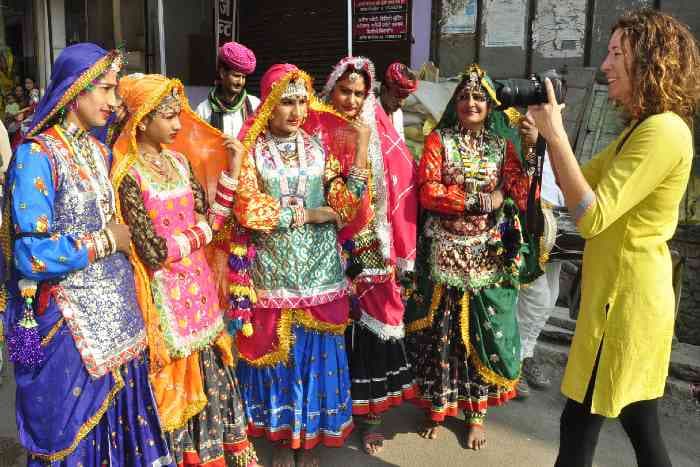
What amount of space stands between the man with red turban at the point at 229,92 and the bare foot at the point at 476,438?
2.38m

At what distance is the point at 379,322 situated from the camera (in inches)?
121

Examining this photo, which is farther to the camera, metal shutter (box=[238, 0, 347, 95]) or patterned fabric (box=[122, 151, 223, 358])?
metal shutter (box=[238, 0, 347, 95])

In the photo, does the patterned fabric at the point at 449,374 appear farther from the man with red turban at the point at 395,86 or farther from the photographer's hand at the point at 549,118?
the photographer's hand at the point at 549,118

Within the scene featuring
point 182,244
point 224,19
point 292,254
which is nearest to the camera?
point 182,244

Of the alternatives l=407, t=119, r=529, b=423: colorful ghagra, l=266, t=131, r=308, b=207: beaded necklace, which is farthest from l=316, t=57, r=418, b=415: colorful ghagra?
l=266, t=131, r=308, b=207: beaded necklace

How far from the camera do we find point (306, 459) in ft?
9.57

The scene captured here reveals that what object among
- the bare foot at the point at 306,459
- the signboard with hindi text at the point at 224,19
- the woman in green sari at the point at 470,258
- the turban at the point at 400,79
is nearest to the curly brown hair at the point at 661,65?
the woman in green sari at the point at 470,258

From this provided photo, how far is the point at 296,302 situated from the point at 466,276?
2.91 feet

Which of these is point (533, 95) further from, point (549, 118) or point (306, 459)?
point (306, 459)

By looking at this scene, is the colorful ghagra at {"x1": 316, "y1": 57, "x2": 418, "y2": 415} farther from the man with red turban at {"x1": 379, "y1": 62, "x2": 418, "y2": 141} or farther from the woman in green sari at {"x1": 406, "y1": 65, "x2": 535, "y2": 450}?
the man with red turban at {"x1": 379, "y1": 62, "x2": 418, "y2": 141}

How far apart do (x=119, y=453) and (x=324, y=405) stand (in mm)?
950

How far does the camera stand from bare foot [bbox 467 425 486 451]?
10.3 feet

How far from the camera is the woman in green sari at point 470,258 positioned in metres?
2.98

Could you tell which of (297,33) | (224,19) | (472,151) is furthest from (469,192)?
(224,19)
